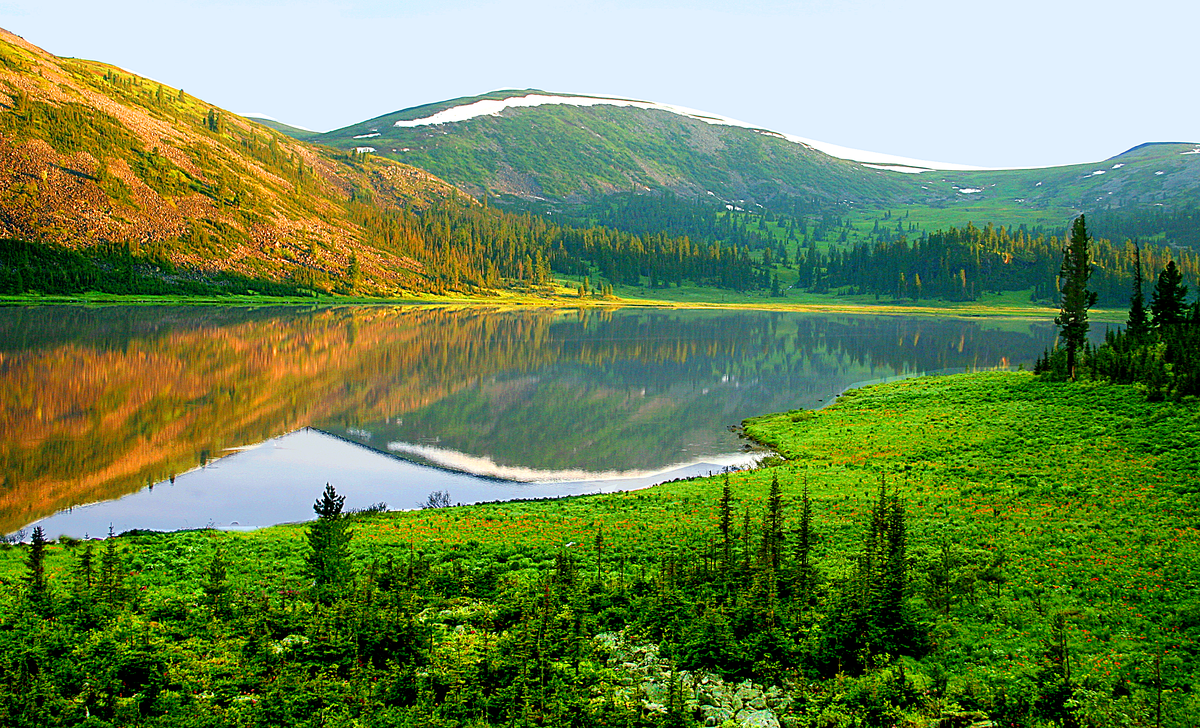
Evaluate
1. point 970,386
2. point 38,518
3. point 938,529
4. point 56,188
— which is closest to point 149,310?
point 56,188

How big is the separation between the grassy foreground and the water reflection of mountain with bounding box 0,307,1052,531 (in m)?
14.4

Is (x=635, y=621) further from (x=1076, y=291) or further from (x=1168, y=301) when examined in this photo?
(x=1168, y=301)

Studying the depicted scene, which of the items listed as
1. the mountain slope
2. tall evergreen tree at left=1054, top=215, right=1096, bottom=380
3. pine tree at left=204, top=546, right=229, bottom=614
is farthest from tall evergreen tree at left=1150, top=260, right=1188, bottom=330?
the mountain slope

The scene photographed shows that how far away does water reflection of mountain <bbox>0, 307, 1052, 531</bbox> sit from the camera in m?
37.8

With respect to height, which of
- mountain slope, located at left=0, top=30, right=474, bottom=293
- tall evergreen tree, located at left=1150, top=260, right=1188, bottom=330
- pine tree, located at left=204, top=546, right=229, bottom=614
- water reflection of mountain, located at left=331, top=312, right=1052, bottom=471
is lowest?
water reflection of mountain, located at left=331, top=312, right=1052, bottom=471

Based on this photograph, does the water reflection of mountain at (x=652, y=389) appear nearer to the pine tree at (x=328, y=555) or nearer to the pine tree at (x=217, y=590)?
the pine tree at (x=328, y=555)

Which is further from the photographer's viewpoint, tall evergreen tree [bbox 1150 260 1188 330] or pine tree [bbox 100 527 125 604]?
tall evergreen tree [bbox 1150 260 1188 330]

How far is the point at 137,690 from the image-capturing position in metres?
12.4

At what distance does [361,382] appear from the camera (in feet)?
198

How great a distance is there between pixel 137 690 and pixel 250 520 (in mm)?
16658

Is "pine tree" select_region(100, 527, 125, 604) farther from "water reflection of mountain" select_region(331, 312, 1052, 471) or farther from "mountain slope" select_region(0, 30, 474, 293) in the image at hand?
"mountain slope" select_region(0, 30, 474, 293)

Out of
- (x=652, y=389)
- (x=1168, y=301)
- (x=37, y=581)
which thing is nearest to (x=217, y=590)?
(x=37, y=581)

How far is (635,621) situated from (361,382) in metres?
49.3

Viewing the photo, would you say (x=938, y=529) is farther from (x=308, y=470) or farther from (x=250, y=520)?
(x=308, y=470)
